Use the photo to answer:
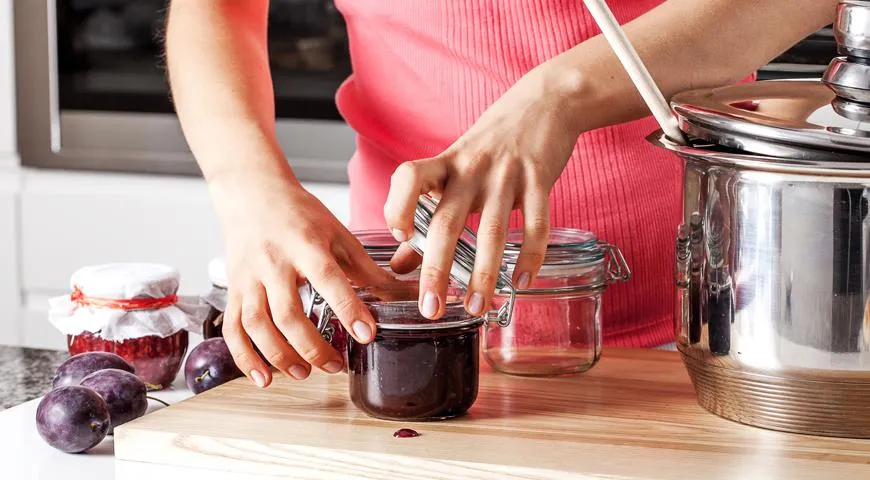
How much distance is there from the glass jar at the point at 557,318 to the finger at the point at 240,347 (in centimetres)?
19

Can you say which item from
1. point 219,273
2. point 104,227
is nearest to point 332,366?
point 219,273

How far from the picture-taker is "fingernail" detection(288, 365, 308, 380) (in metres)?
0.89

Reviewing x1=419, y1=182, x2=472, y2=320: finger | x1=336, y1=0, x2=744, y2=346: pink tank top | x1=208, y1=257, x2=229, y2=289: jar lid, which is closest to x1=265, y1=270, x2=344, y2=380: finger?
x1=419, y1=182, x2=472, y2=320: finger

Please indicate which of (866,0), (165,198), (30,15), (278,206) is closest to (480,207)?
(278,206)

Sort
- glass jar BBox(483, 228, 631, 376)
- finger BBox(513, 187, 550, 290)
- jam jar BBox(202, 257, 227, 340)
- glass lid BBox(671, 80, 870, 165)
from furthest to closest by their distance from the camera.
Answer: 1. jam jar BBox(202, 257, 227, 340)
2. glass jar BBox(483, 228, 631, 376)
3. finger BBox(513, 187, 550, 290)
4. glass lid BBox(671, 80, 870, 165)

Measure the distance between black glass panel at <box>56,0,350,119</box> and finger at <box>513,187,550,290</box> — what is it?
4.12 feet

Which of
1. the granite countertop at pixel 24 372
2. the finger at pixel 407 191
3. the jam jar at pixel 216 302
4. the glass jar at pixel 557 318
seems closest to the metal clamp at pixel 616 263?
the glass jar at pixel 557 318

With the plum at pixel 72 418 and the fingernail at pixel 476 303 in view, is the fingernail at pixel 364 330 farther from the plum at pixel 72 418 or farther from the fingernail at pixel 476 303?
the plum at pixel 72 418

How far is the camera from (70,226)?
7.23 feet

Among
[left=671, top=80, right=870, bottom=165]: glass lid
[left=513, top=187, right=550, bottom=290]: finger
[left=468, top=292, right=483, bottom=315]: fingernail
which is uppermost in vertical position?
[left=671, top=80, right=870, bottom=165]: glass lid

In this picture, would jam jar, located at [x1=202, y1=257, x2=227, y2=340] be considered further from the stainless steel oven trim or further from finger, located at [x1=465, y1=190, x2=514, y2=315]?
the stainless steel oven trim

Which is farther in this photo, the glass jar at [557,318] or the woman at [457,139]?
the glass jar at [557,318]

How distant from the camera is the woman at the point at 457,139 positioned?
32.8 inches

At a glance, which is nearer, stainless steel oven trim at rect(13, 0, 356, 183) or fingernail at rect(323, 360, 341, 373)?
fingernail at rect(323, 360, 341, 373)
